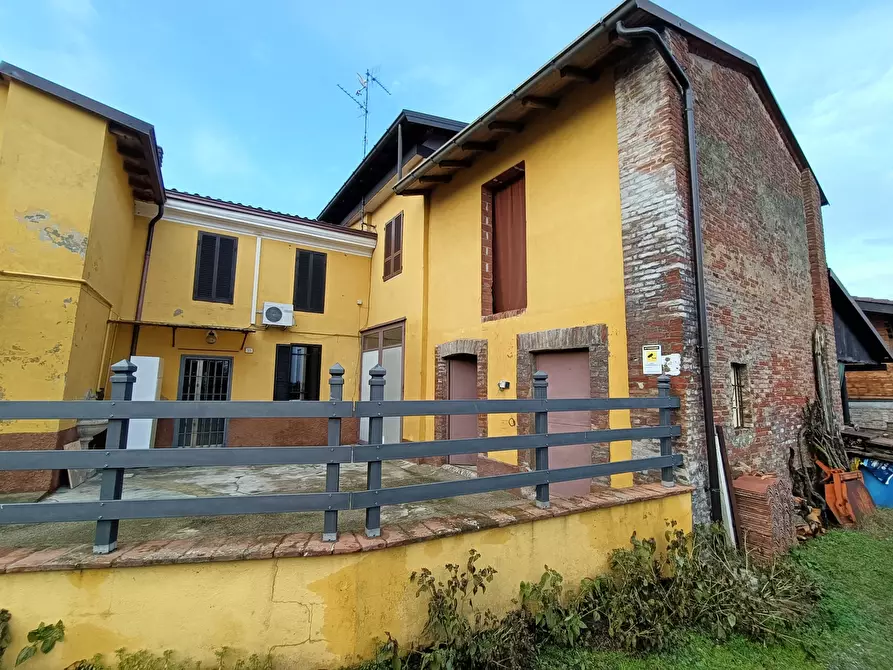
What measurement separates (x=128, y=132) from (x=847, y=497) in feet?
36.1

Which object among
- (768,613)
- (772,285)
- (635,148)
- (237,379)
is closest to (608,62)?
(635,148)

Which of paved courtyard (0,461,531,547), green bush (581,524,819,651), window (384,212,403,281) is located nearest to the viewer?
green bush (581,524,819,651)

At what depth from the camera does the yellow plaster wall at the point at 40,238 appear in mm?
5027

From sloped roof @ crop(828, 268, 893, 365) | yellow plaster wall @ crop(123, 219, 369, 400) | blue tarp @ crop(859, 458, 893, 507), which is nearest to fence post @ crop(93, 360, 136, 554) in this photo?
yellow plaster wall @ crop(123, 219, 369, 400)

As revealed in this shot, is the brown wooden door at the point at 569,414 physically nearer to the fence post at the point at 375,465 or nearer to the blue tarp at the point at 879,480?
the fence post at the point at 375,465

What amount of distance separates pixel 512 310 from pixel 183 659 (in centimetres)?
553

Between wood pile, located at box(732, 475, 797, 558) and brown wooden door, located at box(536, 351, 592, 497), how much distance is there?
154 centimetres

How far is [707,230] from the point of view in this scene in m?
4.95

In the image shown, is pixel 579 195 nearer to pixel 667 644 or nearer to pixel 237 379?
pixel 667 644

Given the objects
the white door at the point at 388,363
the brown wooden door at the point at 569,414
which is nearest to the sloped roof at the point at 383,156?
the white door at the point at 388,363

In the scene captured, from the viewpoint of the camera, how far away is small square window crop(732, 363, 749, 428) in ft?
17.2

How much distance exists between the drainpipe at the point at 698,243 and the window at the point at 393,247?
5.95m

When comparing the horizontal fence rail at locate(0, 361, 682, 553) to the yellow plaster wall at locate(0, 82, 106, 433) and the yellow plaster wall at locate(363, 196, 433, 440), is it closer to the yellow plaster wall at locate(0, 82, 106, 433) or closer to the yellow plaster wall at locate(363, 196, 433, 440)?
the yellow plaster wall at locate(0, 82, 106, 433)

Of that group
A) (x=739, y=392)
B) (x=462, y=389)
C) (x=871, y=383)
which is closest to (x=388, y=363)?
(x=462, y=389)
